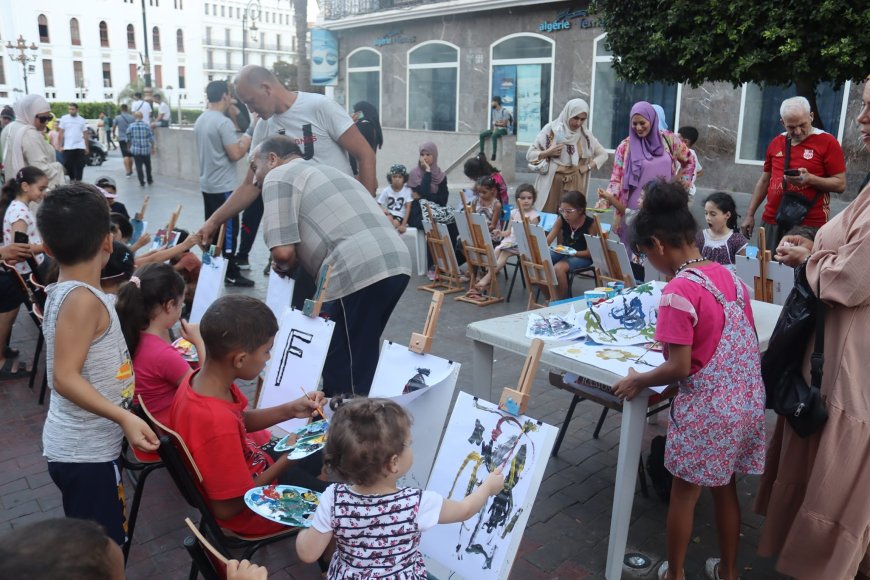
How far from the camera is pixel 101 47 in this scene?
6075cm

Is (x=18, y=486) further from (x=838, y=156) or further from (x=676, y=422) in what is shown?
(x=838, y=156)

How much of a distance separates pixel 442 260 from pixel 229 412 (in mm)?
5576

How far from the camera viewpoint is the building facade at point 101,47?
55.5m

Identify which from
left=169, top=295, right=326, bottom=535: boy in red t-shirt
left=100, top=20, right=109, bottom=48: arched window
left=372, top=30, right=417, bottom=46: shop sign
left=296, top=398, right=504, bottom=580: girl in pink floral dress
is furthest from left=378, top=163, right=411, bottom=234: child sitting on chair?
left=100, top=20, right=109, bottom=48: arched window

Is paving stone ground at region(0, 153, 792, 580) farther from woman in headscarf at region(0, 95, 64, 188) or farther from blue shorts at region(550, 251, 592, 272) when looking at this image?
woman in headscarf at region(0, 95, 64, 188)

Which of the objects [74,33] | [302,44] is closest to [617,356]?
[302,44]

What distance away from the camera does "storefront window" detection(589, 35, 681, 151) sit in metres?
16.1

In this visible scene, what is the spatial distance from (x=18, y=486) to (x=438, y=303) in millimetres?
2460

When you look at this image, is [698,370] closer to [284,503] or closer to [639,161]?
[284,503]

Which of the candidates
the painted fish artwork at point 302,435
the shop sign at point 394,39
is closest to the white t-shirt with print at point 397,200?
the painted fish artwork at point 302,435

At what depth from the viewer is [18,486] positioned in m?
3.64

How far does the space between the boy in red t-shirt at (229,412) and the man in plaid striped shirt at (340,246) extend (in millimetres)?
834

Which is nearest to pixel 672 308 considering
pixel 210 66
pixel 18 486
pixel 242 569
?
pixel 242 569

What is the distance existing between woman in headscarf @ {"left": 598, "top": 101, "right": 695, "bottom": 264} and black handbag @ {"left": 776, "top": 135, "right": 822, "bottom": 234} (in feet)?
3.14
